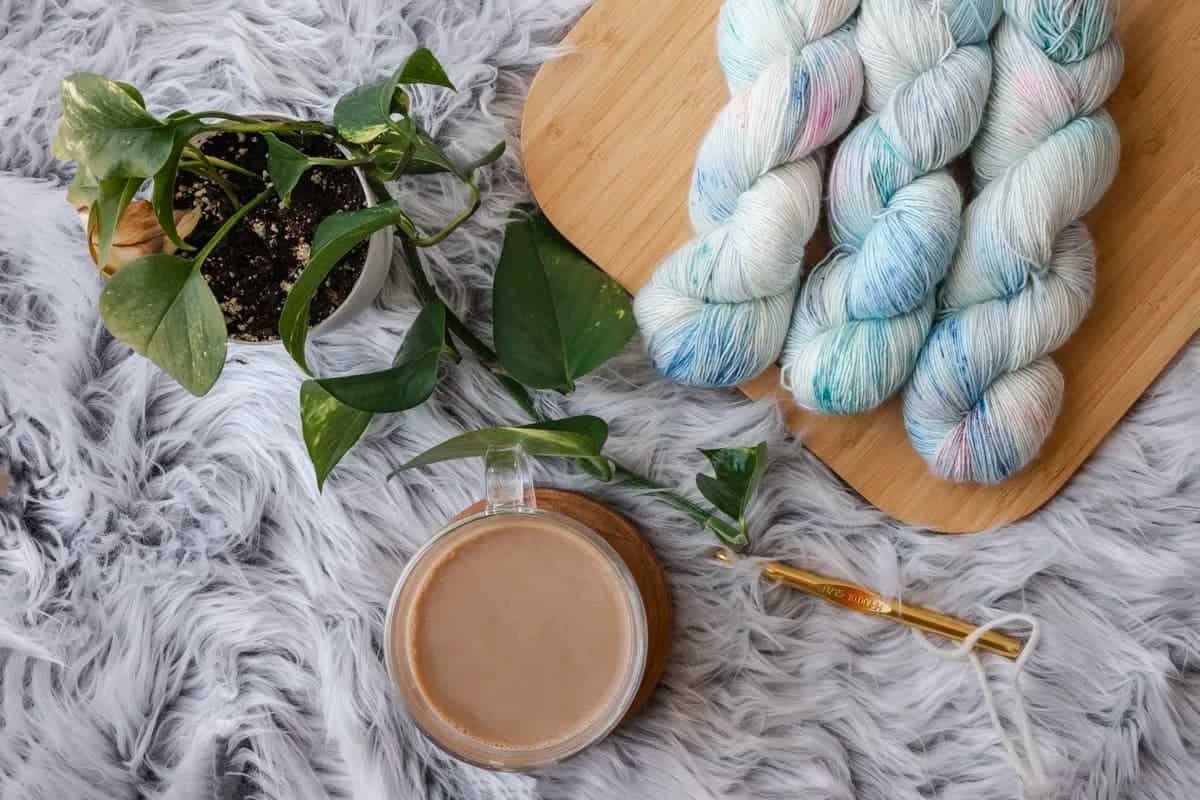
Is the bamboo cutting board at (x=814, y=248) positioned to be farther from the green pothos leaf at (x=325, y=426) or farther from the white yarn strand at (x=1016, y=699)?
the green pothos leaf at (x=325, y=426)

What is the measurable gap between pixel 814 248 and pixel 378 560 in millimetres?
394

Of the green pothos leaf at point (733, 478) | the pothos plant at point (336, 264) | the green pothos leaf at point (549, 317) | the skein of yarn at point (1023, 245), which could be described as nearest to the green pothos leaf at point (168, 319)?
the pothos plant at point (336, 264)

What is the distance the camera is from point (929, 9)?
2.25 feet

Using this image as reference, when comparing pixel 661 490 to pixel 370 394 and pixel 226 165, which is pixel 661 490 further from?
pixel 226 165

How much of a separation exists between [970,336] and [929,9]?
0.21 meters

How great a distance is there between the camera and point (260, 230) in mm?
698

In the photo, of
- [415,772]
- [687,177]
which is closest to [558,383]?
[687,177]

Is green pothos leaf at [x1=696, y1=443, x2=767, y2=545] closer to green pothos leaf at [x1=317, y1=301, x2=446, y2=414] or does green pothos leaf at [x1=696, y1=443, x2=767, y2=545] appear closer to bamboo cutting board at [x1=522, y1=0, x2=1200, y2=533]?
bamboo cutting board at [x1=522, y1=0, x2=1200, y2=533]

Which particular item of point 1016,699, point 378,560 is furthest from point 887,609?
point 378,560

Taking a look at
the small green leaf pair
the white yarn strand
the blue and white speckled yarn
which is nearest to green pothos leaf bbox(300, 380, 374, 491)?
the small green leaf pair

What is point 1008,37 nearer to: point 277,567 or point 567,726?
point 567,726

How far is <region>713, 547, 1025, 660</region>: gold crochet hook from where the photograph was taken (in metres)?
0.76

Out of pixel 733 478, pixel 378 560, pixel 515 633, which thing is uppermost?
pixel 733 478

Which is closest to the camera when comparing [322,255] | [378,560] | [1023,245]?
[322,255]
